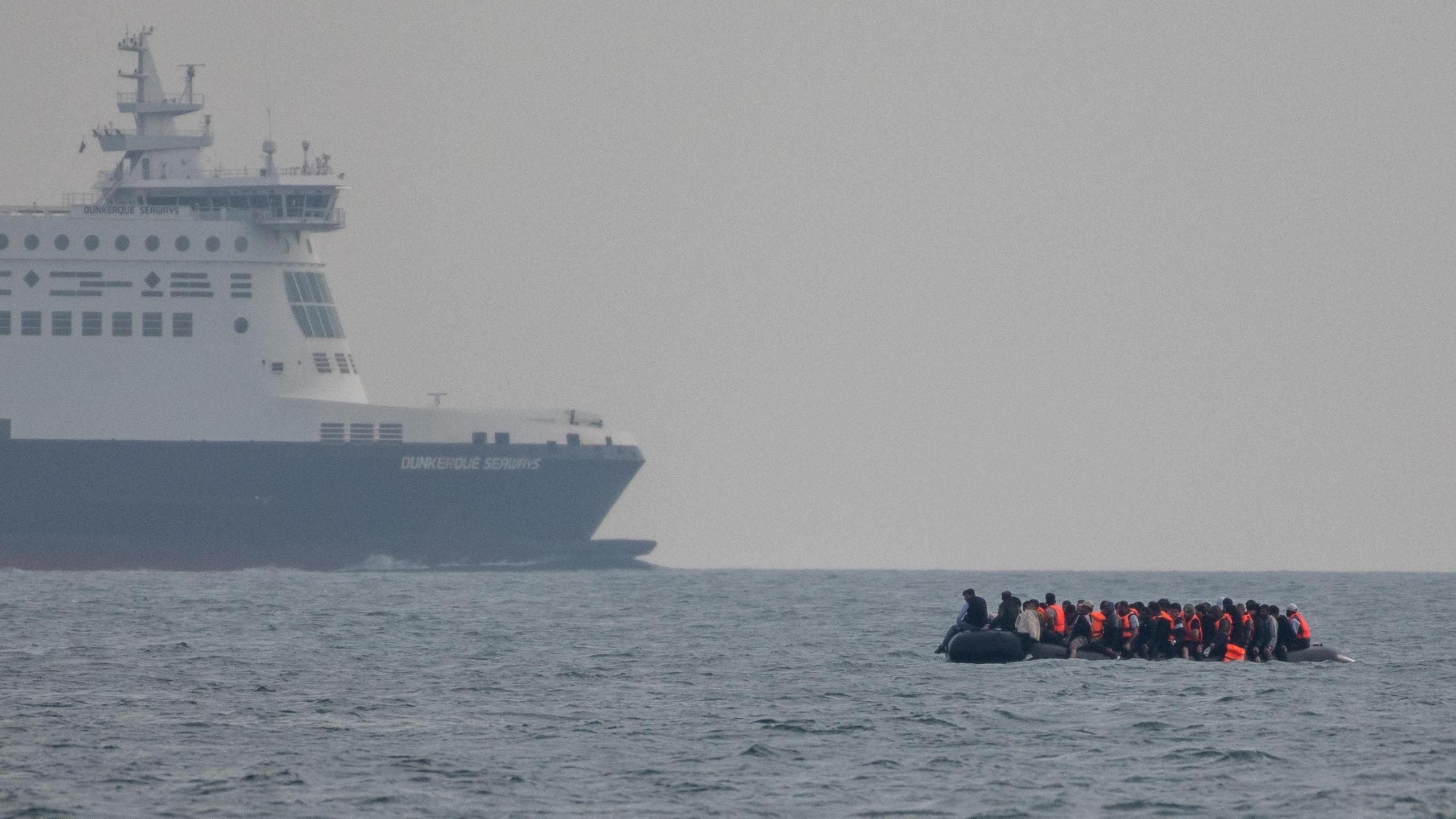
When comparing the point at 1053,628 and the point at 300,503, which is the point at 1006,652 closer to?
the point at 1053,628

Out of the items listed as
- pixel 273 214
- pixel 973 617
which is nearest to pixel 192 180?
pixel 273 214

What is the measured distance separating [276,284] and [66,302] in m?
7.75

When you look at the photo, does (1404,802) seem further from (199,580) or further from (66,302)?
(66,302)

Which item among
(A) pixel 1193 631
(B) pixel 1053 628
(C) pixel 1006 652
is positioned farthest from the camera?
(A) pixel 1193 631

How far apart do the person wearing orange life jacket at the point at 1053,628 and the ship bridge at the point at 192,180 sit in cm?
5216

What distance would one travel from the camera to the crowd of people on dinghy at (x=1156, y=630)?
1850 inches

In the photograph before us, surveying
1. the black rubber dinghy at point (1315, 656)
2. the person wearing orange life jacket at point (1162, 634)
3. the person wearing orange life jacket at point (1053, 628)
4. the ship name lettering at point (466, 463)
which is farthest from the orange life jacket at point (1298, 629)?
the ship name lettering at point (466, 463)

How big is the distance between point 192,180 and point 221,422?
33.2 feet

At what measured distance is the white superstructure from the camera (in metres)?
90.1

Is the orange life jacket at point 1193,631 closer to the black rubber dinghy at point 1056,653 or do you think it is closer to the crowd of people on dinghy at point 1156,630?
the crowd of people on dinghy at point 1156,630

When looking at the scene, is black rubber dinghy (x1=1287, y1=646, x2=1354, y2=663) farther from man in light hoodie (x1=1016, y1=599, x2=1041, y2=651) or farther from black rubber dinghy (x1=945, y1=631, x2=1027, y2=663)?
black rubber dinghy (x1=945, y1=631, x2=1027, y2=663)

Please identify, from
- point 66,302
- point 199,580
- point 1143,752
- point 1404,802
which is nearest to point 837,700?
point 1143,752

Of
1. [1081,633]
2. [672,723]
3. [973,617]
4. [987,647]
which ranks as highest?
[973,617]

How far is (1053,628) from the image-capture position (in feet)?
154
